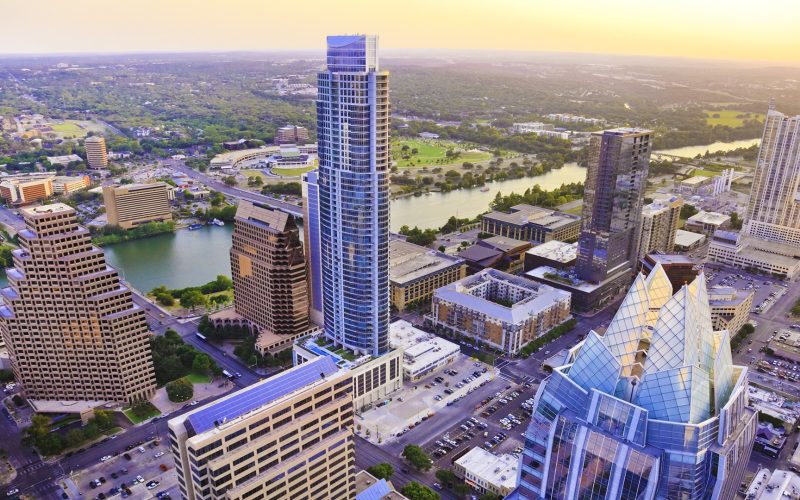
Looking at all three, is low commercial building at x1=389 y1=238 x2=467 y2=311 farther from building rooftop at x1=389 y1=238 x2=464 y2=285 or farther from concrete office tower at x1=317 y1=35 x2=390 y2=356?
concrete office tower at x1=317 y1=35 x2=390 y2=356

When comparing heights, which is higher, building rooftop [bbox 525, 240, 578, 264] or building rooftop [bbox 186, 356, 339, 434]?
building rooftop [bbox 186, 356, 339, 434]

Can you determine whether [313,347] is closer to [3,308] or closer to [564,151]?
[3,308]

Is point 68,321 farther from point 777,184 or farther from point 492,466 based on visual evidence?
point 777,184

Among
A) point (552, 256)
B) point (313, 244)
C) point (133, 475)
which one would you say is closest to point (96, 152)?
point (313, 244)

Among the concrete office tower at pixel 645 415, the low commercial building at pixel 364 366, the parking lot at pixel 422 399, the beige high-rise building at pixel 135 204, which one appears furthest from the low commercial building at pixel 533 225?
the concrete office tower at pixel 645 415

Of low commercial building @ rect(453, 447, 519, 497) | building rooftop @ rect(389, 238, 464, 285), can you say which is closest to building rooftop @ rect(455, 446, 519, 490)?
low commercial building @ rect(453, 447, 519, 497)
